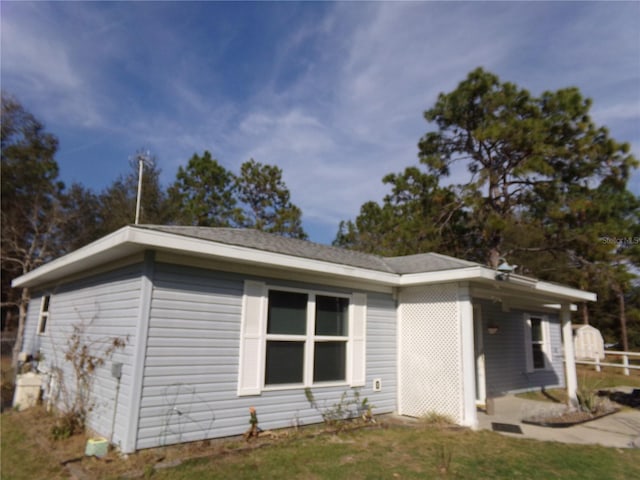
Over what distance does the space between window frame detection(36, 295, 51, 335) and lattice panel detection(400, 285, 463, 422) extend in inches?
308

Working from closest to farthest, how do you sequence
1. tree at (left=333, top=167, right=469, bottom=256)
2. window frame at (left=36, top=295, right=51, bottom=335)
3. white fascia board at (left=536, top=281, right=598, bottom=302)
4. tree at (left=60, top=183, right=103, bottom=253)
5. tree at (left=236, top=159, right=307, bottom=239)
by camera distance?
1. white fascia board at (left=536, top=281, right=598, bottom=302)
2. window frame at (left=36, top=295, right=51, bottom=335)
3. tree at (left=333, top=167, right=469, bottom=256)
4. tree at (left=60, top=183, right=103, bottom=253)
5. tree at (left=236, top=159, right=307, bottom=239)

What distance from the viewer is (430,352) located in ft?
23.5

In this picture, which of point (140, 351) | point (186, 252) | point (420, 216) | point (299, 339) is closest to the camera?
point (140, 351)

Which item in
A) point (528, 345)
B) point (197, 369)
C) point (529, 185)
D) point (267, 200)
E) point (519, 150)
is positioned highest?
point (267, 200)

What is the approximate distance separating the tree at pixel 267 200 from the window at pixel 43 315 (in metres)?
13.4

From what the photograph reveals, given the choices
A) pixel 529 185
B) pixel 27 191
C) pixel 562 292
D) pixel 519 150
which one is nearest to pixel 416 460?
pixel 562 292

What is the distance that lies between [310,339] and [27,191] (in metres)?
19.4

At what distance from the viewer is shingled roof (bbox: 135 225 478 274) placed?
18.6 ft

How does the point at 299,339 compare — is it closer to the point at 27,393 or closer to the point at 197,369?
the point at 197,369

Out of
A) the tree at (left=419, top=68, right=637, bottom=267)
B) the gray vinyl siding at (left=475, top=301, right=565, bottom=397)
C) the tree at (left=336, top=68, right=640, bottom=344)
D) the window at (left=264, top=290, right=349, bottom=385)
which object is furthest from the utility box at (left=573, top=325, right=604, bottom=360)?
the window at (left=264, top=290, right=349, bottom=385)

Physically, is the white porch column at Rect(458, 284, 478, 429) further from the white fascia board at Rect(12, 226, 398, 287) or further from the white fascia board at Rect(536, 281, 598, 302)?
the white fascia board at Rect(536, 281, 598, 302)

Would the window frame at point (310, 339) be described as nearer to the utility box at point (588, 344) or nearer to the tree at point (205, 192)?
the utility box at point (588, 344)

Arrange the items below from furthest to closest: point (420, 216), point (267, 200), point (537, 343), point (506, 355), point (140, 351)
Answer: point (267, 200) → point (420, 216) → point (537, 343) → point (506, 355) → point (140, 351)

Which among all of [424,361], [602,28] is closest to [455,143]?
[602,28]
